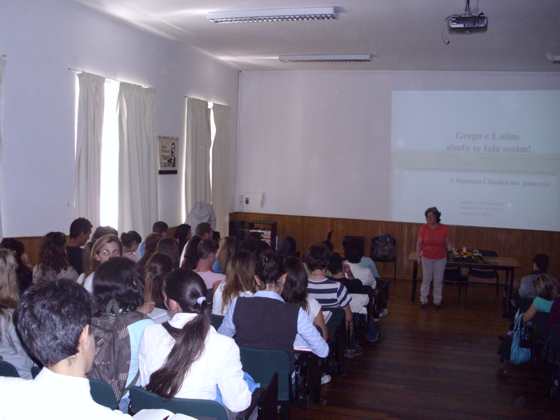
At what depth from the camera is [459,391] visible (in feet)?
14.4

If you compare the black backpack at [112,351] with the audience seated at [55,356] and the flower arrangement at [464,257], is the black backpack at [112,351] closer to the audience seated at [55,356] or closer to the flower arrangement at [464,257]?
the audience seated at [55,356]

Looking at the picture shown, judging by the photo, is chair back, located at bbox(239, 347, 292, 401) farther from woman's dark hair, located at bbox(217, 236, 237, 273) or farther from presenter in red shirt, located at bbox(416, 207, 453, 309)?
presenter in red shirt, located at bbox(416, 207, 453, 309)

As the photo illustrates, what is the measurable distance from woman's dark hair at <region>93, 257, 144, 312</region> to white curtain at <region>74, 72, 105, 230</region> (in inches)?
139

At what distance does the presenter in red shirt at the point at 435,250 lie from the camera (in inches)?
287

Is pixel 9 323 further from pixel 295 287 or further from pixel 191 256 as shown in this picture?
pixel 191 256

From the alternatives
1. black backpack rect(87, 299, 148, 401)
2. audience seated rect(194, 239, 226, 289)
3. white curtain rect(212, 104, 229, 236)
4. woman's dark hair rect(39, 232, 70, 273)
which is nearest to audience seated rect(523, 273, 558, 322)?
audience seated rect(194, 239, 226, 289)

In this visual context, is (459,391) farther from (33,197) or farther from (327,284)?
(33,197)

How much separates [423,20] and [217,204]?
201 inches

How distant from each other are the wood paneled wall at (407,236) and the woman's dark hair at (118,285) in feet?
24.6

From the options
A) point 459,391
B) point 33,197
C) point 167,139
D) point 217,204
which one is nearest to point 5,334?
point 33,197

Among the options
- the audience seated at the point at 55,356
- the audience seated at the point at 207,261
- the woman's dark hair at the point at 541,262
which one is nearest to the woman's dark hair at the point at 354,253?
the audience seated at the point at 207,261

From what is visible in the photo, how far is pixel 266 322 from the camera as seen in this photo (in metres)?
3.02

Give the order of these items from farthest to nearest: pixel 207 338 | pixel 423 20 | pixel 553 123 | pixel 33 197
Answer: pixel 553 123 → pixel 423 20 → pixel 33 197 → pixel 207 338

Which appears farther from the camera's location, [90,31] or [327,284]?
[90,31]
